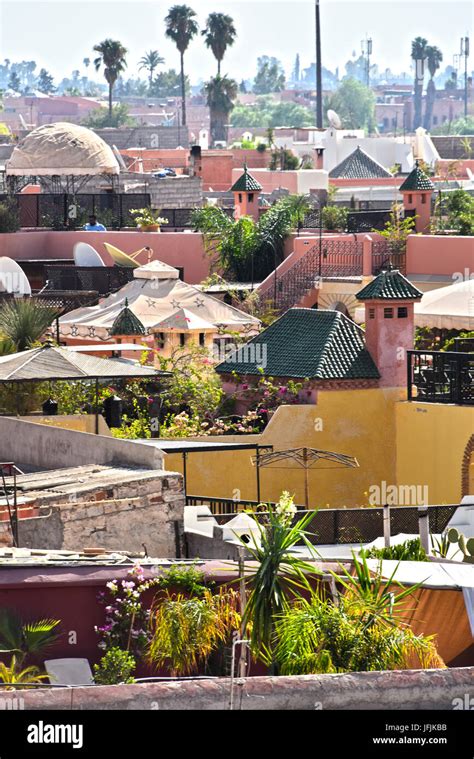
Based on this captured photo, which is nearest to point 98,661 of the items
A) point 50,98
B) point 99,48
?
point 99,48

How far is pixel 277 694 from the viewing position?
38.2 feet

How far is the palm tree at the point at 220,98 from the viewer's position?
122938 millimetres

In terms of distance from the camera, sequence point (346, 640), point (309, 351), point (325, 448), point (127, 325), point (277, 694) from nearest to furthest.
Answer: point (277, 694), point (346, 640), point (325, 448), point (309, 351), point (127, 325)

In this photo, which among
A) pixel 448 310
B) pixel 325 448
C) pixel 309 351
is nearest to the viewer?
pixel 325 448

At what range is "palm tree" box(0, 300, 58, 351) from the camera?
29531 mm

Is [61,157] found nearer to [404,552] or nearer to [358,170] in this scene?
[358,170]

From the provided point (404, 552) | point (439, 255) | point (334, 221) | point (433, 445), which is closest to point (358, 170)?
point (334, 221)

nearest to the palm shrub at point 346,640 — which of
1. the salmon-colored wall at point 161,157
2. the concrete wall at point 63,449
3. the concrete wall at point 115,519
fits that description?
the concrete wall at point 115,519

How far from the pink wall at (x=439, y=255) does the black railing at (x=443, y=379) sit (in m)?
12.8

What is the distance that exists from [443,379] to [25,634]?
11206mm

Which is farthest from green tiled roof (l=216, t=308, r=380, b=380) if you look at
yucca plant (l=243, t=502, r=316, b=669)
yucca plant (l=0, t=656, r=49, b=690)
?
yucca plant (l=0, t=656, r=49, b=690)

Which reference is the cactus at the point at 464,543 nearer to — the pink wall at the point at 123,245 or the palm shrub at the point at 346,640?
the palm shrub at the point at 346,640

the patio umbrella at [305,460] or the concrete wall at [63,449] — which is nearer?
the concrete wall at [63,449]
